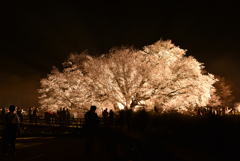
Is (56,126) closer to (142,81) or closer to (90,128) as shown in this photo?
(142,81)

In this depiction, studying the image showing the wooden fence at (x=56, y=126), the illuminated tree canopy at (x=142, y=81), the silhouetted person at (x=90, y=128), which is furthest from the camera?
the illuminated tree canopy at (x=142, y=81)

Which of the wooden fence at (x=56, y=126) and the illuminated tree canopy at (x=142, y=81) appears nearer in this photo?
the wooden fence at (x=56, y=126)

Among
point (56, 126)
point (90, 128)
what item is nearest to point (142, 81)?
point (56, 126)

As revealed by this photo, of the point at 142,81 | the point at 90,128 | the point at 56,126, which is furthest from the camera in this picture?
the point at 142,81

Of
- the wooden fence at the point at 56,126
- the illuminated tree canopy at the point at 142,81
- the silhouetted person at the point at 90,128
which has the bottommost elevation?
the wooden fence at the point at 56,126

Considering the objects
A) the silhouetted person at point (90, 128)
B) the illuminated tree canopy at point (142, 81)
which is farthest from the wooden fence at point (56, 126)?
the silhouetted person at point (90, 128)

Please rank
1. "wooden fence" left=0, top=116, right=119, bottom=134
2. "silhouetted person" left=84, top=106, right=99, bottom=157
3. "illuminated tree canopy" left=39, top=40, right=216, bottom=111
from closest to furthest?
"silhouetted person" left=84, top=106, right=99, bottom=157, "wooden fence" left=0, top=116, right=119, bottom=134, "illuminated tree canopy" left=39, top=40, right=216, bottom=111

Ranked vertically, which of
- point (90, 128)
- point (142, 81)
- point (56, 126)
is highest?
point (142, 81)

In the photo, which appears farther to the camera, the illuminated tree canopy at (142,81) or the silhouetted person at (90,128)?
the illuminated tree canopy at (142,81)

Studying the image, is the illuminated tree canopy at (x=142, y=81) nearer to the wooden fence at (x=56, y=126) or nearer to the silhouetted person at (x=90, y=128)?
the wooden fence at (x=56, y=126)

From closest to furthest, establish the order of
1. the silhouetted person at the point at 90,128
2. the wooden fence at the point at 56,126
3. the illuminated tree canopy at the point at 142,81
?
1. the silhouetted person at the point at 90,128
2. the wooden fence at the point at 56,126
3. the illuminated tree canopy at the point at 142,81

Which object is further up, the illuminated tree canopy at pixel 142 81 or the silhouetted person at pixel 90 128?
the illuminated tree canopy at pixel 142 81

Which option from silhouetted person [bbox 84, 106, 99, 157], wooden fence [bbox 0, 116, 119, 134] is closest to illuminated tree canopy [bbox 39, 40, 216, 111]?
wooden fence [bbox 0, 116, 119, 134]

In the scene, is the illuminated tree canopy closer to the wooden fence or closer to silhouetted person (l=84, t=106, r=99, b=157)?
the wooden fence
